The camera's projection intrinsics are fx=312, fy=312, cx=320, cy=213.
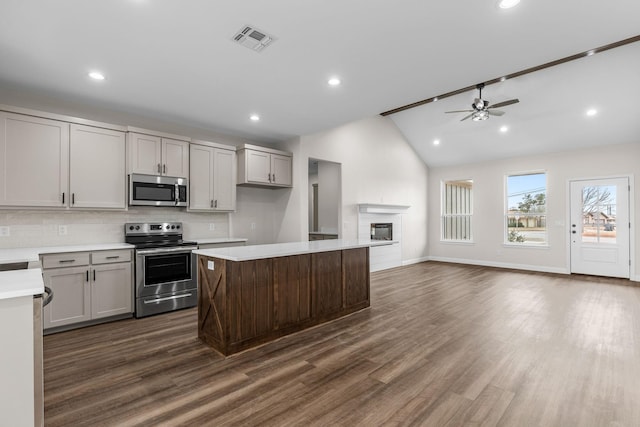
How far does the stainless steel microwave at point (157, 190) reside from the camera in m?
4.13

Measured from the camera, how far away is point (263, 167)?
5.32 metres

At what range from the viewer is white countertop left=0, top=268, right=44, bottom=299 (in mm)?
1330

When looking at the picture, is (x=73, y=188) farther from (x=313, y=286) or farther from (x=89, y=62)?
(x=313, y=286)

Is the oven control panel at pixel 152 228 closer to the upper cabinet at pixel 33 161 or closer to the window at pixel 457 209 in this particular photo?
the upper cabinet at pixel 33 161

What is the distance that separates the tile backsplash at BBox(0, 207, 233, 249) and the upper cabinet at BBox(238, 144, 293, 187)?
107cm

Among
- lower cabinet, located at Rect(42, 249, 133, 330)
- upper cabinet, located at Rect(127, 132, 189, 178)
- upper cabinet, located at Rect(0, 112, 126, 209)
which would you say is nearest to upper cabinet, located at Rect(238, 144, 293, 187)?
upper cabinet, located at Rect(127, 132, 189, 178)

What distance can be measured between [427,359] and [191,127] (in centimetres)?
461

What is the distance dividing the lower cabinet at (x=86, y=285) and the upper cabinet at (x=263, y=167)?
2.10 m

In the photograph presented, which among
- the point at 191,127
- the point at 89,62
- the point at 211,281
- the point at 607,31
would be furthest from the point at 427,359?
the point at 191,127

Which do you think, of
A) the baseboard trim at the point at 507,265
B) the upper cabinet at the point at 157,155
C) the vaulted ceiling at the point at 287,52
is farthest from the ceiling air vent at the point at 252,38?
the baseboard trim at the point at 507,265

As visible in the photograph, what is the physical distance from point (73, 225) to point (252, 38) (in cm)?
334

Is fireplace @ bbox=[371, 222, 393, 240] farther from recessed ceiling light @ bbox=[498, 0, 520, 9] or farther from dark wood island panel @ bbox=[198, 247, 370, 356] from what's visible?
recessed ceiling light @ bbox=[498, 0, 520, 9]

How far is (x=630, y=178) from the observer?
20.6 feet

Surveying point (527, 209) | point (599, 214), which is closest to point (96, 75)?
point (527, 209)
